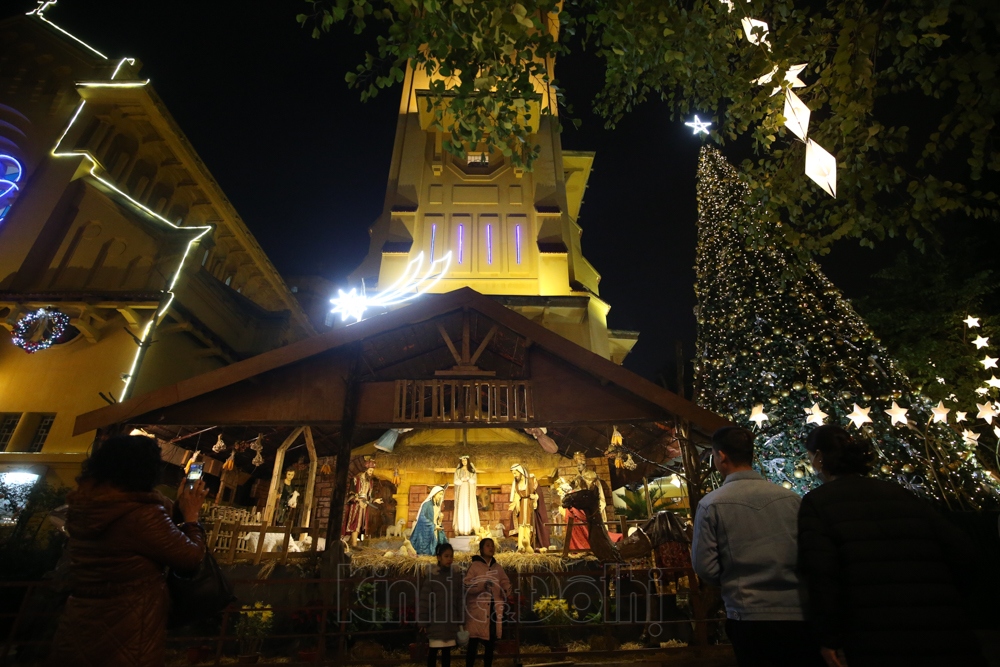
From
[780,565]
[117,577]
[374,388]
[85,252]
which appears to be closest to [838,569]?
[780,565]

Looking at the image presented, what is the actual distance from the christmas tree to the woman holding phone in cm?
1365

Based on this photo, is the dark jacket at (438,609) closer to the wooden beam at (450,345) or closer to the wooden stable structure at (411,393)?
the wooden stable structure at (411,393)

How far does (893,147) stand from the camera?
611 cm

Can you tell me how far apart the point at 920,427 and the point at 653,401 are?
37.2 ft

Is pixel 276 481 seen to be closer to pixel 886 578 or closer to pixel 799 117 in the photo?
pixel 886 578

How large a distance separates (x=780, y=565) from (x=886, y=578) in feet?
1.68

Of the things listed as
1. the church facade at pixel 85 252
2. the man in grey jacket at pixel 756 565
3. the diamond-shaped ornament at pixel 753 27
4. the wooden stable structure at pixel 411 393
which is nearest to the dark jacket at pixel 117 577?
the man in grey jacket at pixel 756 565

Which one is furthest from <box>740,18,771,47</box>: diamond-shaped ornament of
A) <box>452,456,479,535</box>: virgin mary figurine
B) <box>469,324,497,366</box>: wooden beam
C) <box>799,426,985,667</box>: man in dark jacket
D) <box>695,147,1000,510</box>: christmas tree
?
<box>452,456,479,535</box>: virgin mary figurine

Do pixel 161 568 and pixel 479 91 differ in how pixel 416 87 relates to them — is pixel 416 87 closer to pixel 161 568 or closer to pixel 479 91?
pixel 479 91

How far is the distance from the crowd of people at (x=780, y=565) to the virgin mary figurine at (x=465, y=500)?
11.7 m

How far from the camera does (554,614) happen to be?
9172mm

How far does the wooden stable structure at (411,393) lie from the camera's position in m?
8.76

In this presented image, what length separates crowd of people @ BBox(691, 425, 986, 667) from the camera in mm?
2586

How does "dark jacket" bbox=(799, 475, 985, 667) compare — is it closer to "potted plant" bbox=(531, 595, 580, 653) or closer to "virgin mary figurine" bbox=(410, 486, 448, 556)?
"potted plant" bbox=(531, 595, 580, 653)
